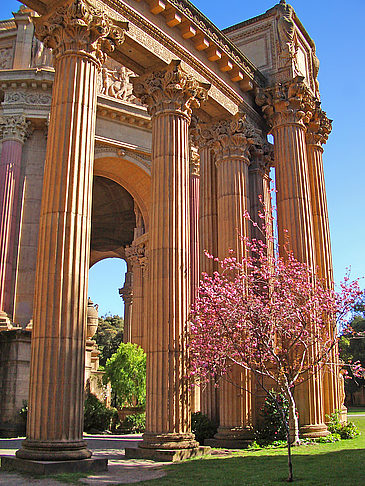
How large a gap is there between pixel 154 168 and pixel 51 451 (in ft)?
30.9

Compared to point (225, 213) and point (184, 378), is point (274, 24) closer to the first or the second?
point (225, 213)

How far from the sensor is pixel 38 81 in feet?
102

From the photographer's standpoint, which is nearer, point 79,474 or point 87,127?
point 79,474

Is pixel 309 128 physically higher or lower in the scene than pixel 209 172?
higher

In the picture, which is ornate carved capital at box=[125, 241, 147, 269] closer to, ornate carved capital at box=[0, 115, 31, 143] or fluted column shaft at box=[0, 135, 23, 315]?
fluted column shaft at box=[0, 135, 23, 315]

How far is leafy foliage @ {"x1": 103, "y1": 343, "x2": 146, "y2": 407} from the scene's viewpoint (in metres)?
31.1

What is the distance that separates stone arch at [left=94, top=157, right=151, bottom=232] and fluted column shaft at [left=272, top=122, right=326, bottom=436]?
46.2 ft

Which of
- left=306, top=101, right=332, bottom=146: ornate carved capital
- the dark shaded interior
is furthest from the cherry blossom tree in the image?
the dark shaded interior

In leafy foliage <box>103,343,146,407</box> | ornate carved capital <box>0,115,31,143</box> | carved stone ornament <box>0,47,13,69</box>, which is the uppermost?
carved stone ornament <box>0,47,13,69</box>

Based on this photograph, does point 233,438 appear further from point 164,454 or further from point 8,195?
point 8,195

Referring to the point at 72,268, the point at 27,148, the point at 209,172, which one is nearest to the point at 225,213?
the point at 209,172

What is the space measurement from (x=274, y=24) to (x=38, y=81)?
14.3 meters

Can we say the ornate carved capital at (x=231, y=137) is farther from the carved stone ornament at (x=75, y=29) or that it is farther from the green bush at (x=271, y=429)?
the green bush at (x=271, y=429)

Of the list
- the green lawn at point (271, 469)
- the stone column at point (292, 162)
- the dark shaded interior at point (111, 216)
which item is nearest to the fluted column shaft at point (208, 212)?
the stone column at point (292, 162)
